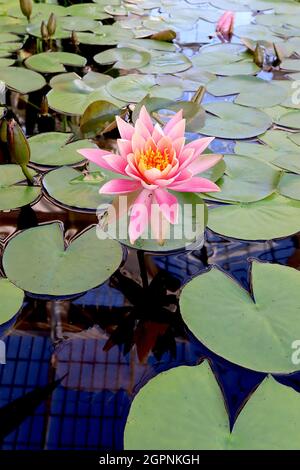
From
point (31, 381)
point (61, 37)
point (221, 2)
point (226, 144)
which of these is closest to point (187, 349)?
point (31, 381)

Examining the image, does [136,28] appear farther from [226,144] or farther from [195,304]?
[195,304]

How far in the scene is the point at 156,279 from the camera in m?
1.28

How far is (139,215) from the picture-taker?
1184 millimetres

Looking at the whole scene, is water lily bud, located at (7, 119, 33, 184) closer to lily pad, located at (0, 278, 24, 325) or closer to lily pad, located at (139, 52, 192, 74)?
lily pad, located at (0, 278, 24, 325)

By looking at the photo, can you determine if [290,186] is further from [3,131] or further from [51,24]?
[51,24]

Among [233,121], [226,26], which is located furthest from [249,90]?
[226,26]

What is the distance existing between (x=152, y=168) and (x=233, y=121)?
90 cm

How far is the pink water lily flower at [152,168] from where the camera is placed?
1171 millimetres

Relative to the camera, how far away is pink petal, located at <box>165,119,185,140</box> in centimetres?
129

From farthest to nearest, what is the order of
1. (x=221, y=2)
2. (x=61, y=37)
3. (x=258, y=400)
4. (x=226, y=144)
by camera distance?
(x=221, y=2)
(x=61, y=37)
(x=226, y=144)
(x=258, y=400)

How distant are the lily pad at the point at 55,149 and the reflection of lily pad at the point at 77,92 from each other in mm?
252

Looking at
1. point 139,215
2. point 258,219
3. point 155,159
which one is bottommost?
point 258,219

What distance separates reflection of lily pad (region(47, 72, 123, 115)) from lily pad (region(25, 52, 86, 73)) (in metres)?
0.17

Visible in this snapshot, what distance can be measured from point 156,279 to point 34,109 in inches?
48.6
